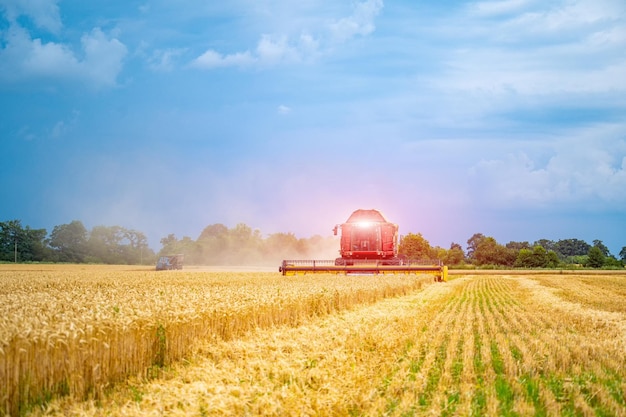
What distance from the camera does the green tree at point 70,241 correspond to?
265ft

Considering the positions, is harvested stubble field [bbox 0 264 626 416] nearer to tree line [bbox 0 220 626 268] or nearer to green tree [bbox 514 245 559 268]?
tree line [bbox 0 220 626 268]

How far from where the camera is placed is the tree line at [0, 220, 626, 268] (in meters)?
77.8

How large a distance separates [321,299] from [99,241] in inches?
A: 3112

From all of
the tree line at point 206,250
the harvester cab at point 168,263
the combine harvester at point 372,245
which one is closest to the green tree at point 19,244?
the tree line at point 206,250

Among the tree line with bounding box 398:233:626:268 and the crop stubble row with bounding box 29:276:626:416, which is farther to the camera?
the tree line with bounding box 398:233:626:268

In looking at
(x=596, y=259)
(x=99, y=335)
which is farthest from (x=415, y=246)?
(x=99, y=335)

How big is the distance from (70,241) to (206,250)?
71.9ft

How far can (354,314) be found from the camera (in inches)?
545

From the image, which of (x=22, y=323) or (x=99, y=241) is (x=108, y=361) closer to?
(x=22, y=323)

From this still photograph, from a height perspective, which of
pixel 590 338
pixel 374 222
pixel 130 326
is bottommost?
pixel 590 338

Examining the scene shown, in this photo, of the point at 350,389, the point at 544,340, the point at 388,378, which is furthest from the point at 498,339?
the point at 350,389

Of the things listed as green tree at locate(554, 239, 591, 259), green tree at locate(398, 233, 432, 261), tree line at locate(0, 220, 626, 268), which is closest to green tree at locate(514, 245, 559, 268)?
tree line at locate(0, 220, 626, 268)

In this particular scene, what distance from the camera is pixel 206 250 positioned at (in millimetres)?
95125

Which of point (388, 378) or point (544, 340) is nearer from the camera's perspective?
point (388, 378)
